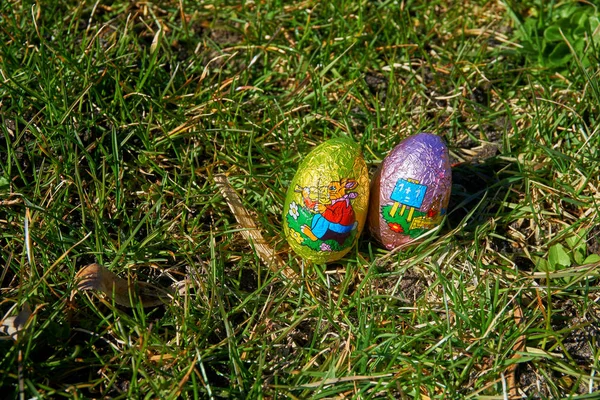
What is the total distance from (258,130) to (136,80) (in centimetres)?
59

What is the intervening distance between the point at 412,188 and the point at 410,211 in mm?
93

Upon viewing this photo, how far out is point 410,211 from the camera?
2.56 meters

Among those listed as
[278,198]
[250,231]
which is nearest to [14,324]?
[250,231]

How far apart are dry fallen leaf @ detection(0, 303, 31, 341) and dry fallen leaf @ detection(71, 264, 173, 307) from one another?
0.57 ft

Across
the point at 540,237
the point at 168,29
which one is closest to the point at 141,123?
the point at 168,29

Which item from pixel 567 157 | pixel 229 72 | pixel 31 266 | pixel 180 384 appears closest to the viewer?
pixel 180 384

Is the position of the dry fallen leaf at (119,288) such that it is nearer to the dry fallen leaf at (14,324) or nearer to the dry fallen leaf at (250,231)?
the dry fallen leaf at (14,324)

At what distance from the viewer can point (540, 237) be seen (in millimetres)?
2830

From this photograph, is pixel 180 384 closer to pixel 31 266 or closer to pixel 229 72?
pixel 31 266

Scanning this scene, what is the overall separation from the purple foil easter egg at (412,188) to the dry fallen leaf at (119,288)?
2.80 ft

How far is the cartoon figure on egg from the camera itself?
246cm

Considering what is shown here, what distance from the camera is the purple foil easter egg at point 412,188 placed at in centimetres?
252

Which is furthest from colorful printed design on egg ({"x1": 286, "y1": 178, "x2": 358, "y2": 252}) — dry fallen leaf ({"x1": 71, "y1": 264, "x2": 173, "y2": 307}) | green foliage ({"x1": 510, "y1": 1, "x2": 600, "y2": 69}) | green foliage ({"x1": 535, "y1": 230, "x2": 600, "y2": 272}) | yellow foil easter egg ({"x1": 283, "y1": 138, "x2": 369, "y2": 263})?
green foliage ({"x1": 510, "y1": 1, "x2": 600, "y2": 69})

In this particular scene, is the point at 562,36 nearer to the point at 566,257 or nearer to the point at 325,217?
the point at 566,257
